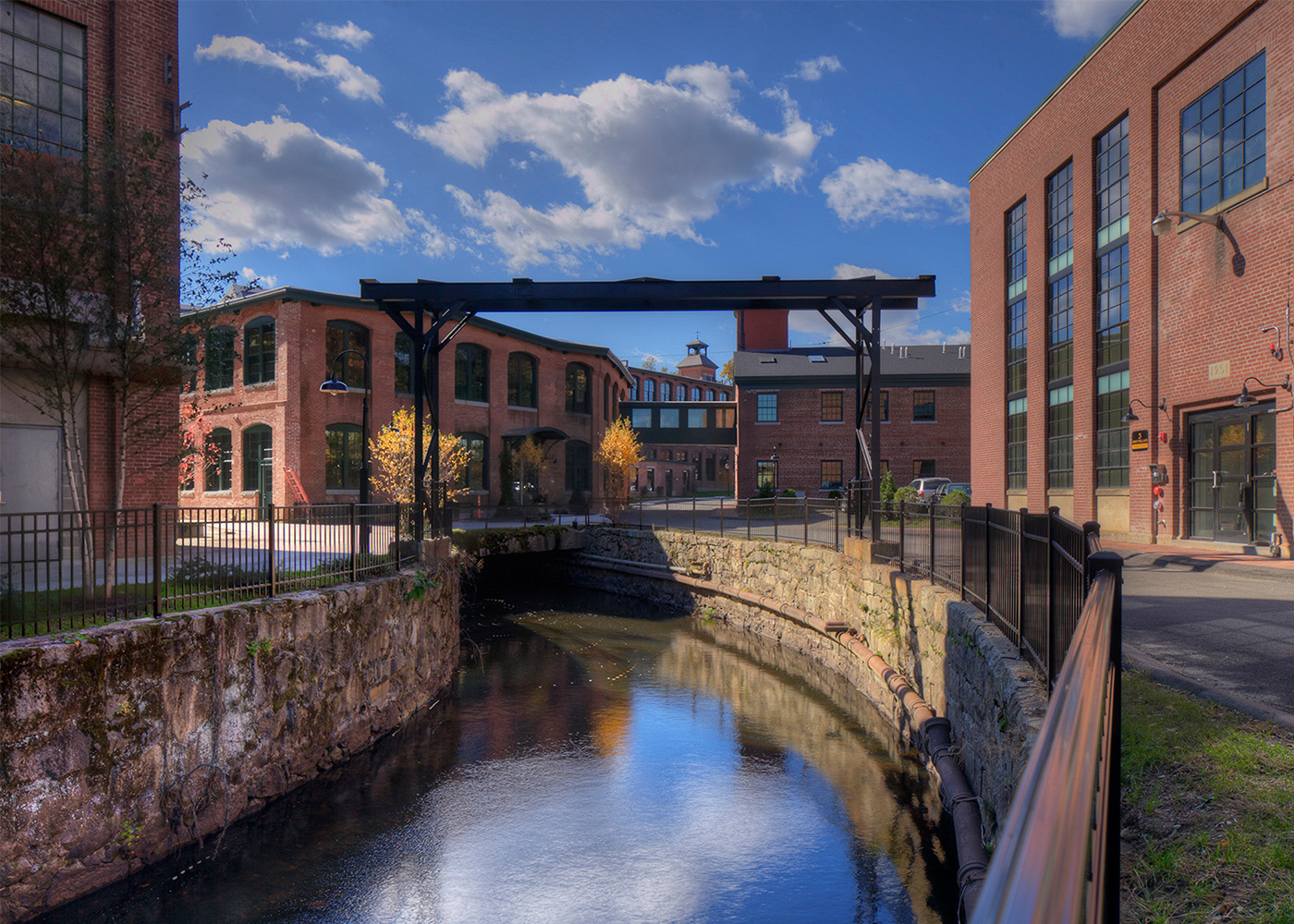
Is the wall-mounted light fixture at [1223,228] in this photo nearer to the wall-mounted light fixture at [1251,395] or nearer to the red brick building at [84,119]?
the wall-mounted light fixture at [1251,395]

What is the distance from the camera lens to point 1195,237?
17.3 m

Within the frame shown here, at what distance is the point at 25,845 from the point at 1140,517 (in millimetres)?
21602

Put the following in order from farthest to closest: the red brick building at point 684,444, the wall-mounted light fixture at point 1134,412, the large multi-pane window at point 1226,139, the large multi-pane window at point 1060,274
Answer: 1. the red brick building at point 684,444
2. the large multi-pane window at point 1060,274
3. the wall-mounted light fixture at point 1134,412
4. the large multi-pane window at point 1226,139

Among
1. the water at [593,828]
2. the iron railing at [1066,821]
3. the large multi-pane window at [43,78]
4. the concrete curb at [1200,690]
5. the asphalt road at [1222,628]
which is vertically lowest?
the water at [593,828]

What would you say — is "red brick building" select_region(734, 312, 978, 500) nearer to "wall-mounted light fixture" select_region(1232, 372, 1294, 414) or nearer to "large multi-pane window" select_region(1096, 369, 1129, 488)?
"large multi-pane window" select_region(1096, 369, 1129, 488)

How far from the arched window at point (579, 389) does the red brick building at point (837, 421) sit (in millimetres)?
8369

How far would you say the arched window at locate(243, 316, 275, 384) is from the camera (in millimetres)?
27938

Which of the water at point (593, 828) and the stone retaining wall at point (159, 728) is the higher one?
the stone retaining wall at point (159, 728)

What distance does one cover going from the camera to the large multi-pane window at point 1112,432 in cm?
2070

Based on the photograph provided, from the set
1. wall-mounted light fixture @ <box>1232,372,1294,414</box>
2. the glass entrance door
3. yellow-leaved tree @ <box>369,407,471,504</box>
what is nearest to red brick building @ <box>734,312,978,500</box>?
yellow-leaved tree @ <box>369,407,471,504</box>

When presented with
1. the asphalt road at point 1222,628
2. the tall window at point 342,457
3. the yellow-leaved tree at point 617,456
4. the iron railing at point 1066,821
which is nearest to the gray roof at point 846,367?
the yellow-leaved tree at point 617,456

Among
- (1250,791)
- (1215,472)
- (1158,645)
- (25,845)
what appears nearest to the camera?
(1250,791)

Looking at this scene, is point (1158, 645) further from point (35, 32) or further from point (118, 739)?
point (35, 32)

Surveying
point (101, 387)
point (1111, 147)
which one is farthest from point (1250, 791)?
point (1111, 147)
